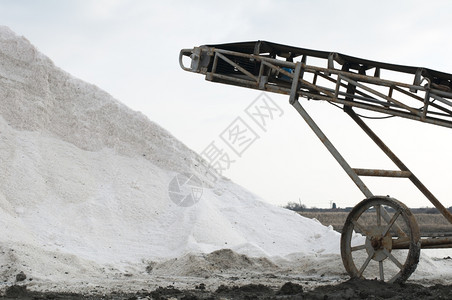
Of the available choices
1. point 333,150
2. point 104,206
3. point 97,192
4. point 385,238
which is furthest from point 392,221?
point 97,192

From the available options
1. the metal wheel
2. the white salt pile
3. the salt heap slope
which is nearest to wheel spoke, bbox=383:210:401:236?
the metal wheel

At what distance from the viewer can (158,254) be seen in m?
16.9

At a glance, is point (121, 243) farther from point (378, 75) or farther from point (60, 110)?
point (378, 75)

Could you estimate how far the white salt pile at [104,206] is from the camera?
48.5ft

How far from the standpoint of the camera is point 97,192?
19.6 m

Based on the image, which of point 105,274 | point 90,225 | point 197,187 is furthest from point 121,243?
point 197,187

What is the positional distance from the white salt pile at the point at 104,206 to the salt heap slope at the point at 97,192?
4 cm

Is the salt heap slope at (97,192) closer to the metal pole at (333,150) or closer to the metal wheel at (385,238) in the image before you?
the metal pole at (333,150)

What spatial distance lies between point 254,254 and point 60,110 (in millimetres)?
10028

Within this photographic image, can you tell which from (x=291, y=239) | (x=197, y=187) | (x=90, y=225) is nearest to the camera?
(x=90, y=225)

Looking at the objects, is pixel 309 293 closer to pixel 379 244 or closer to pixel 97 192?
pixel 379 244

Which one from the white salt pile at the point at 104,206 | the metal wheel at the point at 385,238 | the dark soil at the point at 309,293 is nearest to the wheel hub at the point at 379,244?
the metal wheel at the point at 385,238

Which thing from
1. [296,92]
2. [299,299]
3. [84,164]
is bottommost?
[299,299]

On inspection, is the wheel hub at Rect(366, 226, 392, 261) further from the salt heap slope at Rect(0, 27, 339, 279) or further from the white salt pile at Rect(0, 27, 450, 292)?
the salt heap slope at Rect(0, 27, 339, 279)
